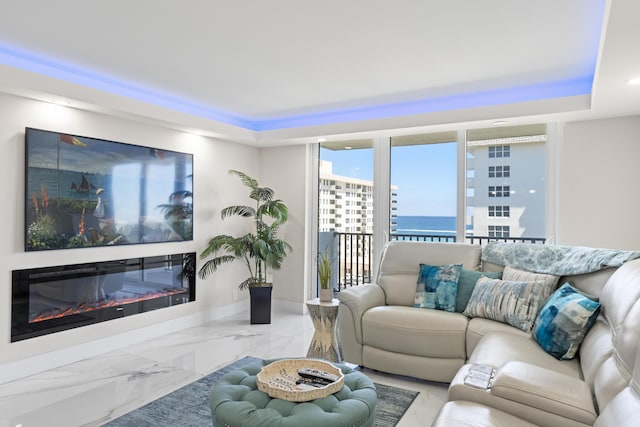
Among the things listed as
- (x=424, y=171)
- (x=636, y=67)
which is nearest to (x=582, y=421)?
(x=636, y=67)

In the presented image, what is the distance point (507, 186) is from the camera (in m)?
4.46

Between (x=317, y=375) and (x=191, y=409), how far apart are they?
1.17 metres

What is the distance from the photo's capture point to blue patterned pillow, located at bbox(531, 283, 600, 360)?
2.43m

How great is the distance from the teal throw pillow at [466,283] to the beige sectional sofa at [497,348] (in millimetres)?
82

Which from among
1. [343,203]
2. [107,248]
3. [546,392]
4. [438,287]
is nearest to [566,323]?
[546,392]

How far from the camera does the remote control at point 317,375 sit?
210cm

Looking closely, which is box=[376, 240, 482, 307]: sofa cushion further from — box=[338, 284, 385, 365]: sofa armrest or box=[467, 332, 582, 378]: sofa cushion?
box=[467, 332, 582, 378]: sofa cushion

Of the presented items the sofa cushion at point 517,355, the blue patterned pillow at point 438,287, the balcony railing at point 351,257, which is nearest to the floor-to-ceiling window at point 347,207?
the balcony railing at point 351,257

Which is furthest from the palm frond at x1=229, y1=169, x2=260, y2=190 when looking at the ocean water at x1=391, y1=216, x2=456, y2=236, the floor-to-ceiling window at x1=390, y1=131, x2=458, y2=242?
the ocean water at x1=391, y1=216, x2=456, y2=236

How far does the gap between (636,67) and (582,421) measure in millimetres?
2130

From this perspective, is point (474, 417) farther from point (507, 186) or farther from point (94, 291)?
point (94, 291)

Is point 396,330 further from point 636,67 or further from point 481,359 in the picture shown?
point 636,67

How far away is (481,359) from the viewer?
237cm

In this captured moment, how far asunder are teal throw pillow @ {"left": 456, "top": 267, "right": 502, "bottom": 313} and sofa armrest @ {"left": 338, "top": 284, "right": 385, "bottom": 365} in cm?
74
